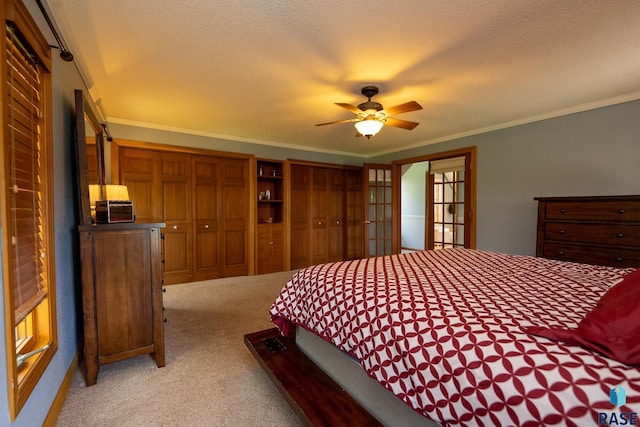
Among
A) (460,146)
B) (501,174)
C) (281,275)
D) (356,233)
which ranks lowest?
(281,275)

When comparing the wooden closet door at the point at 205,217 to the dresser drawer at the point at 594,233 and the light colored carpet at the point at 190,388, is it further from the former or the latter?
the dresser drawer at the point at 594,233

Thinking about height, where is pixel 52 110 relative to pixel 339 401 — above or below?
above

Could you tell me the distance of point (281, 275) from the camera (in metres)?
4.62

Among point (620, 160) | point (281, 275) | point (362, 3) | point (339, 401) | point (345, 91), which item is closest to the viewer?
point (339, 401)

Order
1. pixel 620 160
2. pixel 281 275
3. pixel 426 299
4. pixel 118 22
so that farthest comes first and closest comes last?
pixel 281 275 < pixel 620 160 < pixel 118 22 < pixel 426 299

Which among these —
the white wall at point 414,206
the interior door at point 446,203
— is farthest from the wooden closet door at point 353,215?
the white wall at point 414,206

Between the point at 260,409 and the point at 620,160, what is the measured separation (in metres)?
4.06

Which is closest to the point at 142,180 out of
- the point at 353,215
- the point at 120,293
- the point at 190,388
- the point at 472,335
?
the point at 120,293

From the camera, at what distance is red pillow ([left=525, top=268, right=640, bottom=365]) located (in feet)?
2.52

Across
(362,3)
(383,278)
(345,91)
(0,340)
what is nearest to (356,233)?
(345,91)

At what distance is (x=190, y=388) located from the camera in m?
1.78

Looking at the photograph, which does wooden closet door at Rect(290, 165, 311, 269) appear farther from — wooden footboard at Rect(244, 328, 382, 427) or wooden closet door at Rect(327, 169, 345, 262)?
wooden footboard at Rect(244, 328, 382, 427)

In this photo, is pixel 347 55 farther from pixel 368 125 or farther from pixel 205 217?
pixel 205 217

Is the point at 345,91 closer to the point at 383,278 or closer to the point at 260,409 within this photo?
the point at 383,278
